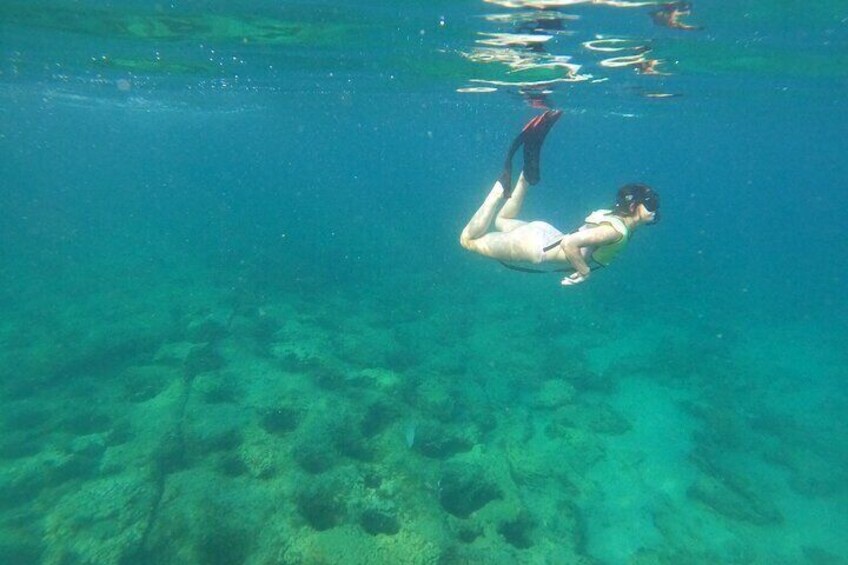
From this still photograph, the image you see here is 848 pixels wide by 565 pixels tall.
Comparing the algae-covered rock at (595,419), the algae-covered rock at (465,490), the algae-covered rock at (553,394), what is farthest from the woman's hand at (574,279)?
the algae-covered rock at (553,394)

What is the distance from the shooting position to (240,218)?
154ft

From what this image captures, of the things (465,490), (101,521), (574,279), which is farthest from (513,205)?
(101,521)

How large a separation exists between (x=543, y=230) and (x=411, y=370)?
20.0 feet

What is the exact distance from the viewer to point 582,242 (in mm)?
6559

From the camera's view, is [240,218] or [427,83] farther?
[240,218]

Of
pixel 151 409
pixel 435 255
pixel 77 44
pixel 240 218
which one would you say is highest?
pixel 77 44

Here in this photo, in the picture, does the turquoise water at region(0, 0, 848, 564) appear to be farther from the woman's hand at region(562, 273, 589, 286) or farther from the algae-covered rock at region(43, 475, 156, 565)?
the woman's hand at region(562, 273, 589, 286)

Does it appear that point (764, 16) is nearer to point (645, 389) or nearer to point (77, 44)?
point (645, 389)

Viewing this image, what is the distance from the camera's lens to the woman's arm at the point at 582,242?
6.55 meters

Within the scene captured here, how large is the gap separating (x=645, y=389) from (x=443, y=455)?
791 centimetres

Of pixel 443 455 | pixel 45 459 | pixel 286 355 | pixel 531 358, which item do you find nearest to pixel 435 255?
pixel 531 358

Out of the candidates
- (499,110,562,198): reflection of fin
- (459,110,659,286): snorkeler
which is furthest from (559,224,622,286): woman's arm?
Answer: (499,110,562,198): reflection of fin

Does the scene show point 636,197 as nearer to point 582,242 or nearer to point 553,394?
point 582,242

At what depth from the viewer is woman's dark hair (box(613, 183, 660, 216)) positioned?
6.72m
